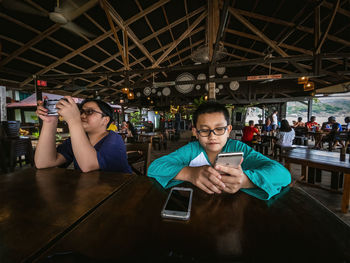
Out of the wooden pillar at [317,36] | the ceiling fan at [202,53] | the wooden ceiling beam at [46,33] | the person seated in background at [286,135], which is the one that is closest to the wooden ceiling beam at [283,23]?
the wooden pillar at [317,36]

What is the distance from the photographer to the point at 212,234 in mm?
501

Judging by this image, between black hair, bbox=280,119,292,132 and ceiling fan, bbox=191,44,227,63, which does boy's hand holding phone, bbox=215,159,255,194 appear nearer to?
ceiling fan, bbox=191,44,227,63

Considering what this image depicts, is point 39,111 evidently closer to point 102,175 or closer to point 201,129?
point 102,175

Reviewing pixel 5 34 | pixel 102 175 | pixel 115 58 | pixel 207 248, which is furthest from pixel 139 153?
pixel 115 58

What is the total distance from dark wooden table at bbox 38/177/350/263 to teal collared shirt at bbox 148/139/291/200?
0.26 ft

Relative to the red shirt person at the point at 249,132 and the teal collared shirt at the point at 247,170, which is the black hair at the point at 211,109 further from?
the red shirt person at the point at 249,132

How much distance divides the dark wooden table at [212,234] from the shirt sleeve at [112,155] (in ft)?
1.77

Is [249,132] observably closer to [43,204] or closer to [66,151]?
[66,151]

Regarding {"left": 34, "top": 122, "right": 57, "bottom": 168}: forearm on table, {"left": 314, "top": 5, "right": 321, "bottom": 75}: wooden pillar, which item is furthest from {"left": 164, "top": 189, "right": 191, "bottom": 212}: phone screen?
{"left": 314, "top": 5, "right": 321, "bottom": 75}: wooden pillar

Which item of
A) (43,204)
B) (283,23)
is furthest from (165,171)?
(283,23)

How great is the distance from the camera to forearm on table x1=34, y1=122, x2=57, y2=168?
3.85ft

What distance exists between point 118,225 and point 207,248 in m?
0.34

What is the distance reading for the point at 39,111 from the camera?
1125 mm

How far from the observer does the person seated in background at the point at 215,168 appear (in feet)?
2.52
